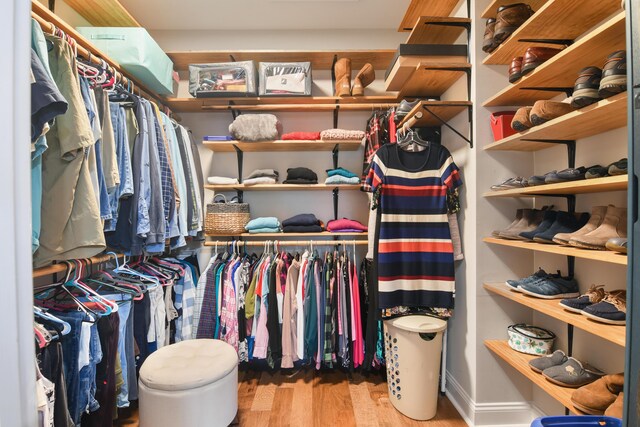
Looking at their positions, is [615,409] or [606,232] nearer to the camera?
[615,409]

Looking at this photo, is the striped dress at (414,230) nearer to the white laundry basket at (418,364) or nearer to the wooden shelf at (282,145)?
the white laundry basket at (418,364)

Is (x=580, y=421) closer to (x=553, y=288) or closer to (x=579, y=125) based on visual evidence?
Result: (x=553, y=288)

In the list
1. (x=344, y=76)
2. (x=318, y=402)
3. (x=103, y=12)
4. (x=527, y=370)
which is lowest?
(x=318, y=402)

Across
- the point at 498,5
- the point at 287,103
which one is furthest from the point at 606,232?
the point at 287,103

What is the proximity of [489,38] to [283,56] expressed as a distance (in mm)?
1493

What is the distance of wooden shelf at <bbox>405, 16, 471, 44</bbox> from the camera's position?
185 cm

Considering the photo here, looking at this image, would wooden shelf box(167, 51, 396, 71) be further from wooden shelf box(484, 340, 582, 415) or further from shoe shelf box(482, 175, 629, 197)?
wooden shelf box(484, 340, 582, 415)

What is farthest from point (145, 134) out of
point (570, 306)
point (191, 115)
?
point (570, 306)

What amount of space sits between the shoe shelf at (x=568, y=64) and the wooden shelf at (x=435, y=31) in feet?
1.84

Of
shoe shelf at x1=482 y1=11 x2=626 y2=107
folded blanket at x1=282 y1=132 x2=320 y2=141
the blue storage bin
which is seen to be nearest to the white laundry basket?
the blue storage bin

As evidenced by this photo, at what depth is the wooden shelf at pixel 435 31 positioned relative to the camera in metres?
1.85

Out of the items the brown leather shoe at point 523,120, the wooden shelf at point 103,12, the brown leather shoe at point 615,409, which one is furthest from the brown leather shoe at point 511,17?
the wooden shelf at point 103,12

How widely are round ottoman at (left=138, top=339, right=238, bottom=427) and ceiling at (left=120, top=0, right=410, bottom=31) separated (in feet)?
8.17

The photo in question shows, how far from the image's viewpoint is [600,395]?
3.67 feet
